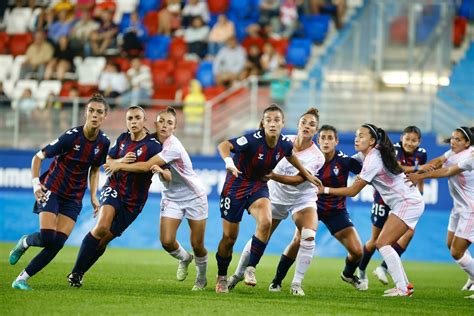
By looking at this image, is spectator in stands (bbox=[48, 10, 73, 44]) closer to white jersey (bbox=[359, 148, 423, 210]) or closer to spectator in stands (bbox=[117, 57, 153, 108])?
spectator in stands (bbox=[117, 57, 153, 108])

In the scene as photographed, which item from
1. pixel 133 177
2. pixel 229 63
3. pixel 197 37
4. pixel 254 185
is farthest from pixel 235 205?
pixel 197 37

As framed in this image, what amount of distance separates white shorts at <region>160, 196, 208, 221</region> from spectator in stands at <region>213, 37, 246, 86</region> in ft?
38.8

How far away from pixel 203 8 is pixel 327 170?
13940 millimetres

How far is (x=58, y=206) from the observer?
1174 cm

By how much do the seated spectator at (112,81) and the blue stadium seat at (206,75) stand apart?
1.89 meters

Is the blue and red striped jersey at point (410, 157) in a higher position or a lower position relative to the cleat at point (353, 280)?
higher

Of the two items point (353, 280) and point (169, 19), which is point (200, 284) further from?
point (169, 19)

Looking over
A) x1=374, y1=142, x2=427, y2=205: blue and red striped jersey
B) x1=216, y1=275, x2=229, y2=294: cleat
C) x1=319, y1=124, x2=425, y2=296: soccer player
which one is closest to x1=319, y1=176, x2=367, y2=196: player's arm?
x1=319, y1=124, x2=425, y2=296: soccer player

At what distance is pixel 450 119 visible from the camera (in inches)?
826

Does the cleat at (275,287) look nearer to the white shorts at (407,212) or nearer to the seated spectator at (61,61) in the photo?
the white shorts at (407,212)

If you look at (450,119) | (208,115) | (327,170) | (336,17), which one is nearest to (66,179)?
(327,170)

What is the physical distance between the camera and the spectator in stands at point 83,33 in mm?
26500

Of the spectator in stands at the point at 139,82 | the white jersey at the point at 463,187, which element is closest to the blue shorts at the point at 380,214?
the white jersey at the point at 463,187

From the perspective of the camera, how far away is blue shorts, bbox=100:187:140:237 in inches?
462
